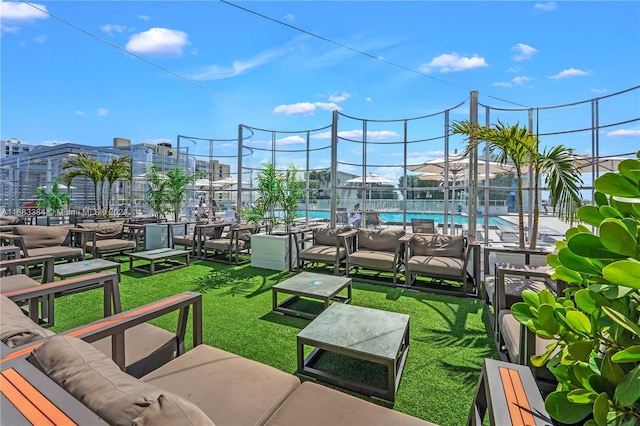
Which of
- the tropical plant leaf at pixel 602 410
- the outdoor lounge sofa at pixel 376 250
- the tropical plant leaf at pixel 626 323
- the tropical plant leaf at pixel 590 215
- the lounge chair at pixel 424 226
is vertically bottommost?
the outdoor lounge sofa at pixel 376 250

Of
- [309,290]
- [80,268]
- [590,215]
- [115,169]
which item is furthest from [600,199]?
[115,169]

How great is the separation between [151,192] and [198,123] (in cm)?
584

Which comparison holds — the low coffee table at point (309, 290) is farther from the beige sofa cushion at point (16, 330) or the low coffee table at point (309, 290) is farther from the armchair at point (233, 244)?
the armchair at point (233, 244)

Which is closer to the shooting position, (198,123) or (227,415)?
(227,415)

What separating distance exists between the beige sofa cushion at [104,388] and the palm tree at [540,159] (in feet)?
15.3

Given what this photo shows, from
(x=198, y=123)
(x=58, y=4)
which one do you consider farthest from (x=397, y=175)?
(x=198, y=123)

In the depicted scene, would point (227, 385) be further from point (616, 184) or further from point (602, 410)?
point (616, 184)

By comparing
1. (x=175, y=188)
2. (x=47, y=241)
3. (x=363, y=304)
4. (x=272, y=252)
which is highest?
(x=175, y=188)

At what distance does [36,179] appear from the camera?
553 inches

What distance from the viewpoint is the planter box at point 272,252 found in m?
5.71

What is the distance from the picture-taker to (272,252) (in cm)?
584

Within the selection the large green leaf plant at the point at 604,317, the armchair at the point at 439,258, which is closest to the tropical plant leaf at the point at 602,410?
the large green leaf plant at the point at 604,317

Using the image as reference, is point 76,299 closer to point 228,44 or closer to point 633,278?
point 633,278

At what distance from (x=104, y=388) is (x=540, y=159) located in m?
5.06
